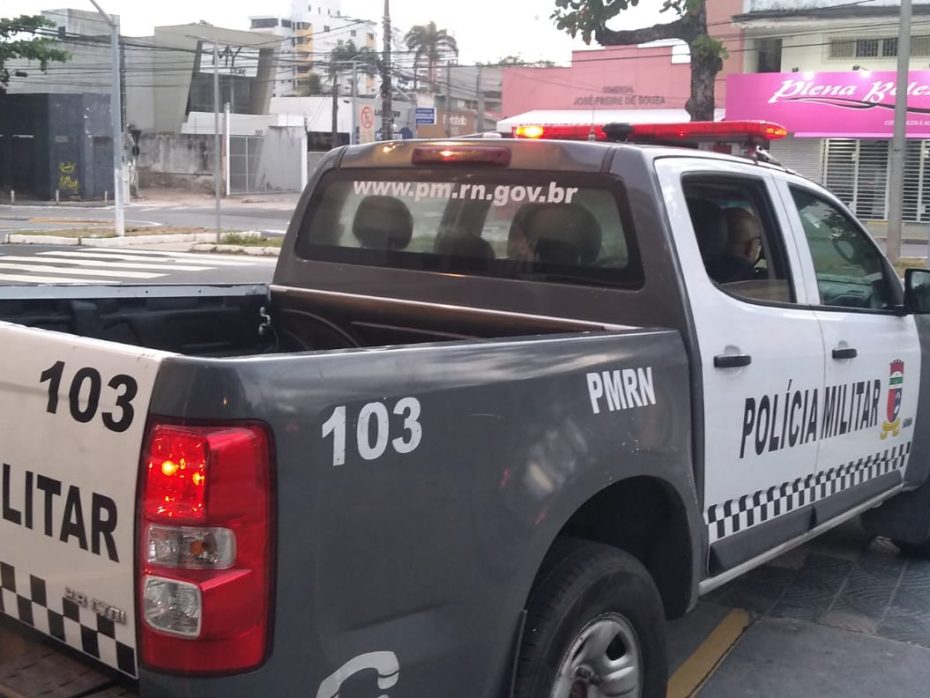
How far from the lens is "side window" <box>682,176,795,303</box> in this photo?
3.77 metres

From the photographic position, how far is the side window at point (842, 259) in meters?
4.36

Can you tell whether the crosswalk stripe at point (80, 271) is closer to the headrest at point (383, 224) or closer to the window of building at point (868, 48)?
the headrest at point (383, 224)

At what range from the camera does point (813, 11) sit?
1197 inches

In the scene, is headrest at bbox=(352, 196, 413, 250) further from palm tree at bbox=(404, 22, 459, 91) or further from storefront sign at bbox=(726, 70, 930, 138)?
palm tree at bbox=(404, 22, 459, 91)

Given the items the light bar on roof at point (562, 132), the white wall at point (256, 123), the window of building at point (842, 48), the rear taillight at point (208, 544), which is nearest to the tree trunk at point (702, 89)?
the window of building at point (842, 48)

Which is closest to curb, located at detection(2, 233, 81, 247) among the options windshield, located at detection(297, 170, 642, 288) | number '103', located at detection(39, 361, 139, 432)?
windshield, located at detection(297, 170, 642, 288)

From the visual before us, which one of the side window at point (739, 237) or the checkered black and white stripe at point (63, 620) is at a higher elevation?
the side window at point (739, 237)

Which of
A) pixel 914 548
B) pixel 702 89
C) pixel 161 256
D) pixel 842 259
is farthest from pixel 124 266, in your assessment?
pixel 842 259

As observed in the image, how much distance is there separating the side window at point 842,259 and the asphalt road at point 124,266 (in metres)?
12.9

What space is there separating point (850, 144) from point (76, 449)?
1258 inches

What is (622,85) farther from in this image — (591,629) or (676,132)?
(591,629)

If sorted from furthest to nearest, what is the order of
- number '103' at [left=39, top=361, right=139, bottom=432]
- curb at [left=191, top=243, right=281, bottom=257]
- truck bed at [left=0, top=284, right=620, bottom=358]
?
curb at [left=191, top=243, right=281, bottom=257]
truck bed at [left=0, top=284, right=620, bottom=358]
number '103' at [left=39, top=361, right=139, bottom=432]

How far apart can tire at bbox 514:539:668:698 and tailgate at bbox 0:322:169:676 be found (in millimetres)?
1008

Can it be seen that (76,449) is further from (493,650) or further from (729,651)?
(729,651)
